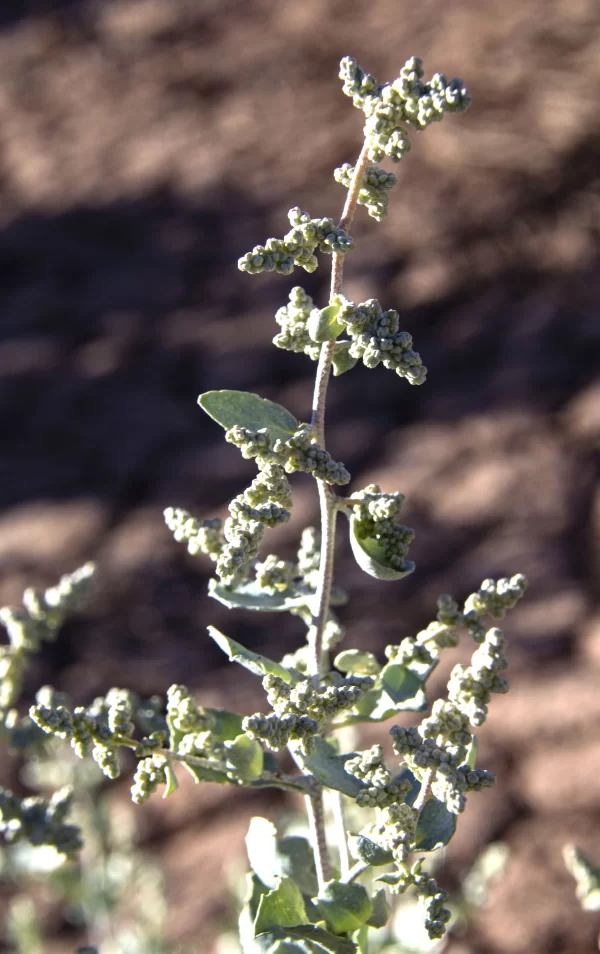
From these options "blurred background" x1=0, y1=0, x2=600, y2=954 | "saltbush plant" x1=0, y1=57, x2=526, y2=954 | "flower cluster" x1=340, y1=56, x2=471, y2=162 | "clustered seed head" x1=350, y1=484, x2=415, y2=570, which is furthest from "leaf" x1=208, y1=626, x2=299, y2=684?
"blurred background" x1=0, y1=0, x2=600, y2=954

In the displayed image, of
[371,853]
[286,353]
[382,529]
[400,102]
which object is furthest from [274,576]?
[286,353]

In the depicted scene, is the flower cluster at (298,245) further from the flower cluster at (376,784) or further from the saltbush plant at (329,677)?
the flower cluster at (376,784)

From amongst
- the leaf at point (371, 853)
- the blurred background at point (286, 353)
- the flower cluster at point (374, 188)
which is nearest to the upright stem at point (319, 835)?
the leaf at point (371, 853)

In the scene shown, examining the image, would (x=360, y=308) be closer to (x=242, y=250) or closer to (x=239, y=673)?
(x=239, y=673)

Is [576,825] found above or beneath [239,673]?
beneath

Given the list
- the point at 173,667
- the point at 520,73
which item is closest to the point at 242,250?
the point at 520,73

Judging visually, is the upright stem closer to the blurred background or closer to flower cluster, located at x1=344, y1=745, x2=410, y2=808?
flower cluster, located at x1=344, y1=745, x2=410, y2=808
